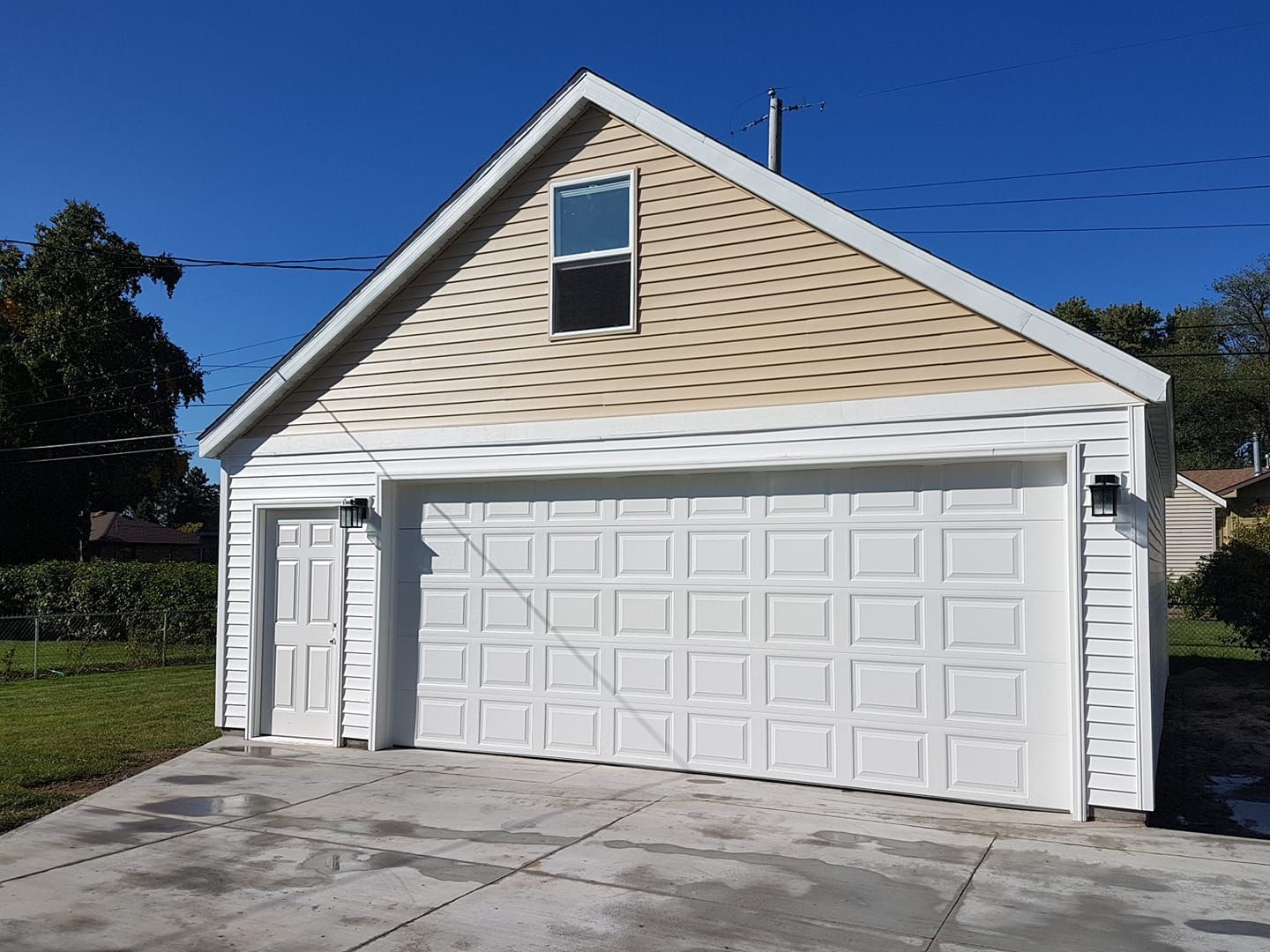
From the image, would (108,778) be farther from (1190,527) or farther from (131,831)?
(1190,527)

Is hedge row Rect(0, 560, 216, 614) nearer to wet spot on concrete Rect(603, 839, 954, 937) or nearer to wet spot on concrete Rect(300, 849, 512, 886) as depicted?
wet spot on concrete Rect(300, 849, 512, 886)

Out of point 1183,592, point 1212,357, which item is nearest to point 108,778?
point 1183,592

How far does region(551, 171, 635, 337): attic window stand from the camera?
8906 mm

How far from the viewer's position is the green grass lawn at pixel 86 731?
316 inches

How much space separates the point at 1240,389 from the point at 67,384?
44940 mm

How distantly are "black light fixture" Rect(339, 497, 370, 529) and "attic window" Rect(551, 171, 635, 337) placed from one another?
2467mm

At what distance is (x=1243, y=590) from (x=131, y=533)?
42.5m

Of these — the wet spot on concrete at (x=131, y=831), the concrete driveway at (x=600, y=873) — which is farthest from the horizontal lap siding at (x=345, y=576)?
the wet spot on concrete at (x=131, y=831)

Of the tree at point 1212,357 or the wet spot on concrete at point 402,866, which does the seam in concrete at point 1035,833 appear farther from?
the tree at point 1212,357

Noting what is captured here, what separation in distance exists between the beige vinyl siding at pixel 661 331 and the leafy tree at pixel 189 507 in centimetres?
5773

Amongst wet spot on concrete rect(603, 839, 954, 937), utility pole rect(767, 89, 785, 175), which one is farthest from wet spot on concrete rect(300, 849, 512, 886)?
utility pole rect(767, 89, 785, 175)

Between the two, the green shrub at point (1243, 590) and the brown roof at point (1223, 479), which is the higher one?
the brown roof at point (1223, 479)

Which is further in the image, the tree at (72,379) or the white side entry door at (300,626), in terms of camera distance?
the tree at (72,379)

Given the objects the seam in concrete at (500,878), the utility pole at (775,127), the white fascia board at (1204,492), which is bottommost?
the seam in concrete at (500,878)
